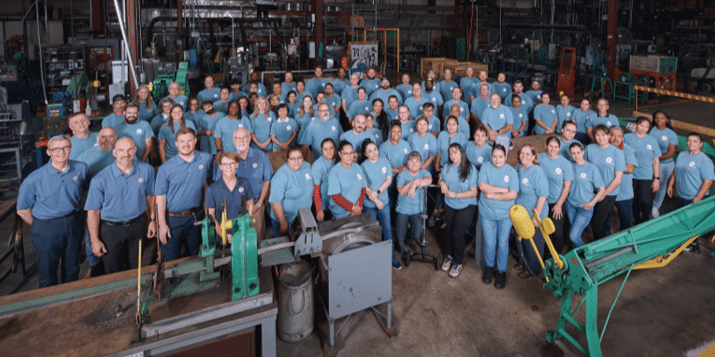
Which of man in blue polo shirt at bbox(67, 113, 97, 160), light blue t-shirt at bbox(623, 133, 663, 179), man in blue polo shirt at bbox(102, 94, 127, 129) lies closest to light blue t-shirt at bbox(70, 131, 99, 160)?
man in blue polo shirt at bbox(67, 113, 97, 160)

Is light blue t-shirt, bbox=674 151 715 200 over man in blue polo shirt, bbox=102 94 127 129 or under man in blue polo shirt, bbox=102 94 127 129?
under

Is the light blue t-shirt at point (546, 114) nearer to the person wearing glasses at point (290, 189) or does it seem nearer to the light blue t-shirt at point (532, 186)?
the light blue t-shirt at point (532, 186)

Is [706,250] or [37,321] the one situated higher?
[37,321]

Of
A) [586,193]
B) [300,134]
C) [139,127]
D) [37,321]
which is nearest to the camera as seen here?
[37,321]

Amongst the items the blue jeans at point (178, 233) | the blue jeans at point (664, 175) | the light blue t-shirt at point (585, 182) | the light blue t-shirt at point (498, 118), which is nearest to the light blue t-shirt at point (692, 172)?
the blue jeans at point (664, 175)

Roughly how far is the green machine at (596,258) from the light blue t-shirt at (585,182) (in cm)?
97

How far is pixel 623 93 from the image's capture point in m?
15.0

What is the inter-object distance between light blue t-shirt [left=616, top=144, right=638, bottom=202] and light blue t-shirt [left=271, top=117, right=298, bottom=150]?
4.21 meters

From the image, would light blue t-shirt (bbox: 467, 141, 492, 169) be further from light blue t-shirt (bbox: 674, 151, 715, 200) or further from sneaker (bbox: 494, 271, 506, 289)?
light blue t-shirt (bbox: 674, 151, 715, 200)

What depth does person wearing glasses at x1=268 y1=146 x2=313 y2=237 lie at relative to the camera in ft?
14.2

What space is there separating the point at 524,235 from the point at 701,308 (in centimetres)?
267

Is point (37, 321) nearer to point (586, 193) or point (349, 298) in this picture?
point (349, 298)

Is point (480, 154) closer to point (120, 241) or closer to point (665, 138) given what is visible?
point (665, 138)

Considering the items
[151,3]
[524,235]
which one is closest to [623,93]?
[524,235]
